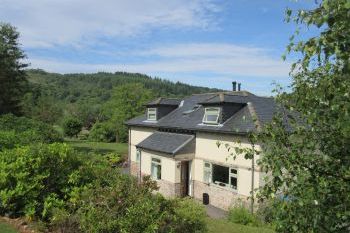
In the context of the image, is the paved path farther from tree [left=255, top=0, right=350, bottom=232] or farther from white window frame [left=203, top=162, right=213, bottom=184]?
tree [left=255, top=0, right=350, bottom=232]

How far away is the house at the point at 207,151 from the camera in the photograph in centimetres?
2297

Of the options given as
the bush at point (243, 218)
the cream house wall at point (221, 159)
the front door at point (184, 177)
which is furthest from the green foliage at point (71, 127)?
the bush at point (243, 218)

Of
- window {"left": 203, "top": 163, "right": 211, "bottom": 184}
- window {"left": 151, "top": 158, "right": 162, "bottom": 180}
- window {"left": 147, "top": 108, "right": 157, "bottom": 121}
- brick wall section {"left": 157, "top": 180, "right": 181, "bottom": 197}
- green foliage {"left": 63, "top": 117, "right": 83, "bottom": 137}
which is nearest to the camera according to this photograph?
window {"left": 203, "top": 163, "right": 211, "bottom": 184}

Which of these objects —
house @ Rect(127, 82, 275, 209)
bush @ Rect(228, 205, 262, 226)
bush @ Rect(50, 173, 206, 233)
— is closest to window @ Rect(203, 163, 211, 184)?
house @ Rect(127, 82, 275, 209)

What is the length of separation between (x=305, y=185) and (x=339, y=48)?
156cm

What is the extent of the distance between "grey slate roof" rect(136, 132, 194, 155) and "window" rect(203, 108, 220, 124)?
1.68m

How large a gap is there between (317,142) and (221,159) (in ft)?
63.8

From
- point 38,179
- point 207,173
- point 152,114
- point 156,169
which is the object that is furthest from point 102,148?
point 38,179

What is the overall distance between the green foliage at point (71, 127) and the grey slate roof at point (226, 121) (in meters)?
47.3

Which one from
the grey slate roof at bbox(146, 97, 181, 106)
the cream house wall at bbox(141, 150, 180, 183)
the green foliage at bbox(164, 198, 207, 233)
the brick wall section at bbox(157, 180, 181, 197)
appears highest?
the grey slate roof at bbox(146, 97, 181, 106)

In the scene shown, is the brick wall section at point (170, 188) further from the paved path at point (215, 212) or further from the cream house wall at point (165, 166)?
the paved path at point (215, 212)

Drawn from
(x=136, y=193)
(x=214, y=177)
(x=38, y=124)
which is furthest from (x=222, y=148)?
(x=136, y=193)

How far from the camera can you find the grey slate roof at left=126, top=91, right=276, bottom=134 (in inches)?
932

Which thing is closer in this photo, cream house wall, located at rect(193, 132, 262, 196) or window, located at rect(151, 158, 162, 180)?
cream house wall, located at rect(193, 132, 262, 196)
